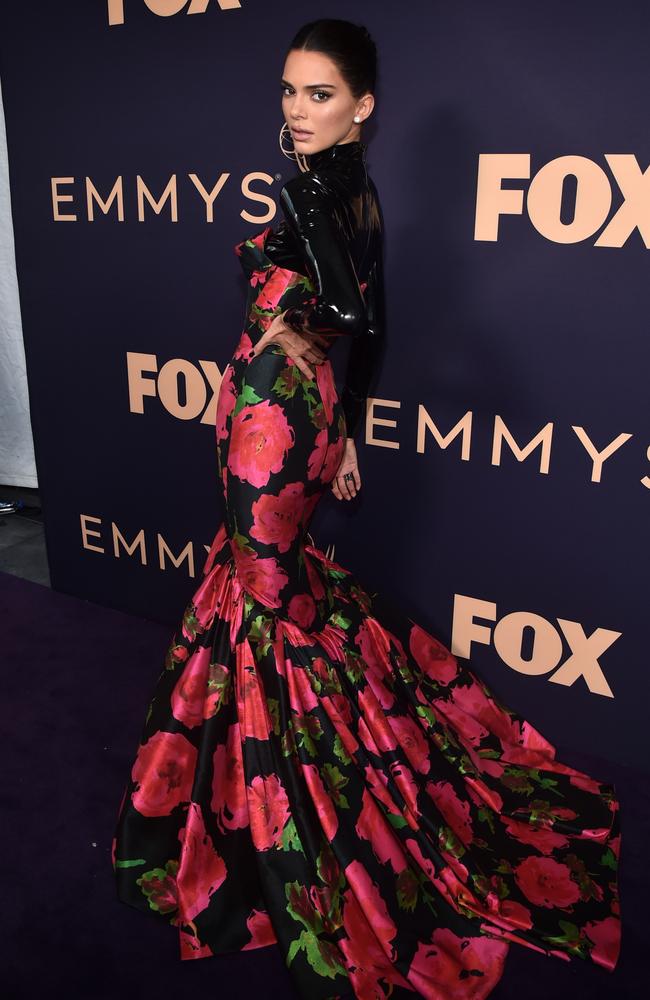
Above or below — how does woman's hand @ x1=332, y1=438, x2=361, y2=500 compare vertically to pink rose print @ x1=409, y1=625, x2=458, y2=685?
above

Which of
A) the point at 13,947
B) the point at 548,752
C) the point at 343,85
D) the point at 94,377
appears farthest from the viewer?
the point at 94,377

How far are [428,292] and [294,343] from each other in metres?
0.51

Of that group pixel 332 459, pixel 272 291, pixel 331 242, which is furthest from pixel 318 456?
pixel 331 242

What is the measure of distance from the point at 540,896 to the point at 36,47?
2289mm

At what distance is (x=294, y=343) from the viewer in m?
1.44

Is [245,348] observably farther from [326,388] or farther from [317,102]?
[317,102]

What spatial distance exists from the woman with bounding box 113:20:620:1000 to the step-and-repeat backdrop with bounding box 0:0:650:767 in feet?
0.90

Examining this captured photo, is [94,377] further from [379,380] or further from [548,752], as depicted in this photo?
[548,752]

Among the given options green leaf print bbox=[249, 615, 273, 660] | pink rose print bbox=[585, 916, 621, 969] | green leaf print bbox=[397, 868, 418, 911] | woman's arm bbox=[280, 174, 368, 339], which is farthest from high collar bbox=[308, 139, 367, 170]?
pink rose print bbox=[585, 916, 621, 969]

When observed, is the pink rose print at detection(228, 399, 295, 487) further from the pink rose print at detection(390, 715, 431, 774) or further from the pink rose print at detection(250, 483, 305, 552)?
the pink rose print at detection(390, 715, 431, 774)

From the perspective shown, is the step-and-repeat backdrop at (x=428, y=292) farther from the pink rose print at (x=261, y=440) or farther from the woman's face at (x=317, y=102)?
the pink rose print at (x=261, y=440)

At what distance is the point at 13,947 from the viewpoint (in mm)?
1501

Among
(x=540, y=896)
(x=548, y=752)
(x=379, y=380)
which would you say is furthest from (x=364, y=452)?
(x=540, y=896)

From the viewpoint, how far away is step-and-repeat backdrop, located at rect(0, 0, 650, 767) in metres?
1.64
